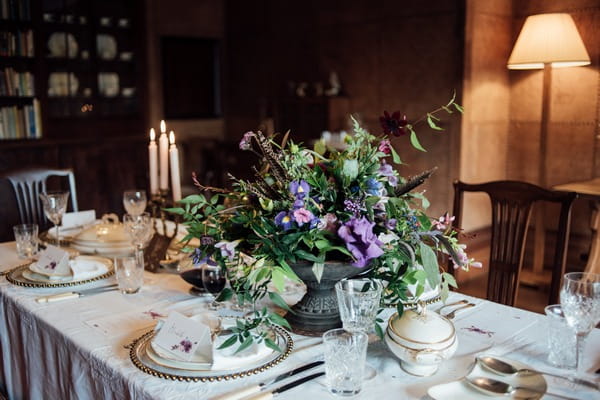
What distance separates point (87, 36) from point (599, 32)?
12.8 ft

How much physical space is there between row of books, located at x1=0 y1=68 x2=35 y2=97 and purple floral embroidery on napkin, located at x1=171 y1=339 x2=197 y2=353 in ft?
13.3

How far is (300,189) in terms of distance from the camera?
1.23 m

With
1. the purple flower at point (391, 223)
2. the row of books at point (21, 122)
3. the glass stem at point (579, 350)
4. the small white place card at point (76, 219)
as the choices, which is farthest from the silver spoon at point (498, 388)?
the row of books at point (21, 122)

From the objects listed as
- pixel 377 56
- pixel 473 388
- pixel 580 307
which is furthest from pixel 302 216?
pixel 377 56

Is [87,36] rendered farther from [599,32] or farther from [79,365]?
[79,365]

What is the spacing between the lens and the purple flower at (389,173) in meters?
1.31

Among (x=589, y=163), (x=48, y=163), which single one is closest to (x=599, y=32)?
(x=589, y=163)

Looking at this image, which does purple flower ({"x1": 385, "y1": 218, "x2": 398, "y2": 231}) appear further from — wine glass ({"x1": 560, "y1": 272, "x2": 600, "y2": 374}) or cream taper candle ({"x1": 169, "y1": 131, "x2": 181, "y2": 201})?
cream taper candle ({"x1": 169, "y1": 131, "x2": 181, "y2": 201})

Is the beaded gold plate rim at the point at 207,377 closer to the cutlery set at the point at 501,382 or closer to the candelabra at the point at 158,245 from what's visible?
the cutlery set at the point at 501,382

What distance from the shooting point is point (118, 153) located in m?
5.11

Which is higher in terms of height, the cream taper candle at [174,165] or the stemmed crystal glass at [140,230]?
the cream taper candle at [174,165]

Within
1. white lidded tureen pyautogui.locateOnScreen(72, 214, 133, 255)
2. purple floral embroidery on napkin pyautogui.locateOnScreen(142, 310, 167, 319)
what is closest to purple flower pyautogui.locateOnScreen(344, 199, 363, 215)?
purple floral embroidery on napkin pyautogui.locateOnScreen(142, 310, 167, 319)

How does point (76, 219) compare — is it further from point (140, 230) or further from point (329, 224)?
point (329, 224)

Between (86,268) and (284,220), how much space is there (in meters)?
0.89
